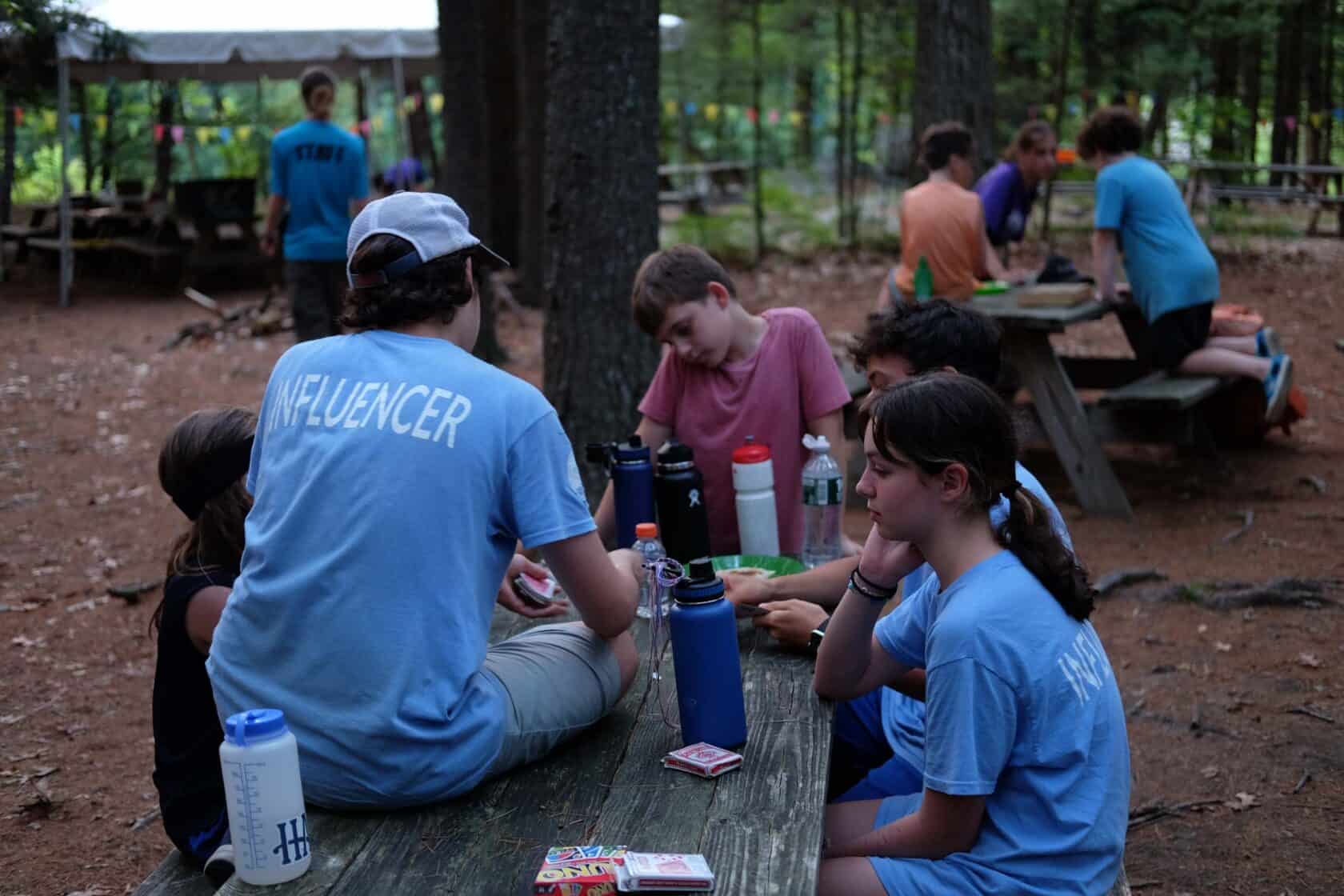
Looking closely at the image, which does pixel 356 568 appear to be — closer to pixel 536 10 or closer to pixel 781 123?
pixel 536 10

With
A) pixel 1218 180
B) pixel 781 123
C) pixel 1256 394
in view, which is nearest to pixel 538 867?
pixel 1256 394

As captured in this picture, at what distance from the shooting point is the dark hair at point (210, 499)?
2.64 metres

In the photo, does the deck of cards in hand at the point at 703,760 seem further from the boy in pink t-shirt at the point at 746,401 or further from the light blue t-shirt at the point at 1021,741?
the boy in pink t-shirt at the point at 746,401

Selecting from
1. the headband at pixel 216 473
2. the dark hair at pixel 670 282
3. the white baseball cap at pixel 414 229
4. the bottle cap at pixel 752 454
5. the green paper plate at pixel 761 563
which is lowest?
the green paper plate at pixel 761 563

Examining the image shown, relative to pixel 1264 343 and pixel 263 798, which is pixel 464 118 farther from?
pixel 263 798

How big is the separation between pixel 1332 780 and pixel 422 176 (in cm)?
1394

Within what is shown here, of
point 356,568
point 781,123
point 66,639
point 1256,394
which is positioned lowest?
point 66,639

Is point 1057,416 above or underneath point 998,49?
underneath

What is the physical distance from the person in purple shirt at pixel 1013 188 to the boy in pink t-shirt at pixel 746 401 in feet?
13.9

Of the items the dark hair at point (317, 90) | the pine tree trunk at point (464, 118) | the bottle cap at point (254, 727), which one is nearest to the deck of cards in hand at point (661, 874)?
the bottle cap at point (254, 727)

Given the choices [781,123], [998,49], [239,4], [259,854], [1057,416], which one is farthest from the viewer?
[781,123]

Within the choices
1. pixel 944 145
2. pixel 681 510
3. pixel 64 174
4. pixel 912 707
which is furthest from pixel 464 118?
pixel 912 707

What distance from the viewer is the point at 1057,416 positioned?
20.9 ft

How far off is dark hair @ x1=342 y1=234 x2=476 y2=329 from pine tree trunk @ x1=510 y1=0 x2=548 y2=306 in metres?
8.06
